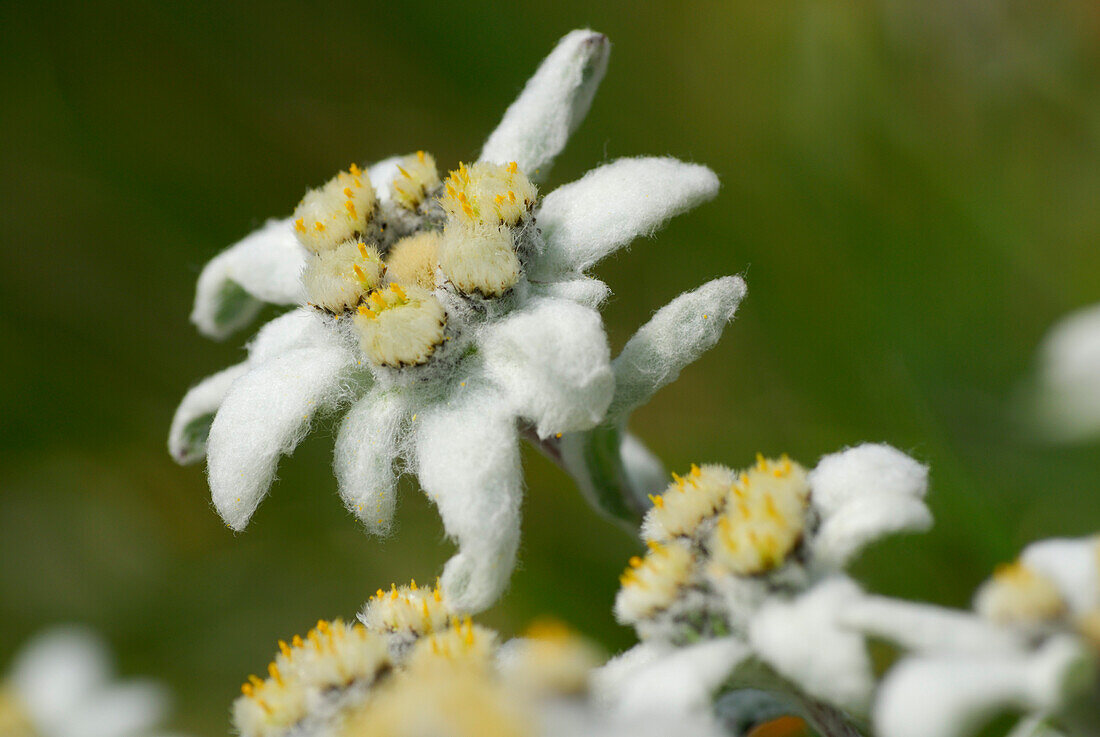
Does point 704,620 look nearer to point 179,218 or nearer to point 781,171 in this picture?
point 781,171

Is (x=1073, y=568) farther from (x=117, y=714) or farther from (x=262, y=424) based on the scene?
(x=117, y=714)

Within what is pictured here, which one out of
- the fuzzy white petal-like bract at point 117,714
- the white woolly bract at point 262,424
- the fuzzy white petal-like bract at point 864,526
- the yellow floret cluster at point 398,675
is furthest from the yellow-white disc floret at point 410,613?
the fuzzy white petal-like bract at point 117,714

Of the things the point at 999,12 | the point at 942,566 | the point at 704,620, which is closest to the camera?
the point at 704,620

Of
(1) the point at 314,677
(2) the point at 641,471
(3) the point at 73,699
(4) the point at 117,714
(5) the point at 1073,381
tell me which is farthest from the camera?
(3) the point at 73,699

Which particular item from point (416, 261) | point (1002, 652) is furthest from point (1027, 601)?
point (416, 261)

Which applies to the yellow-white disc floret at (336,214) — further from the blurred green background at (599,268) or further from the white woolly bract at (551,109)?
the blurred green background at (599,268)

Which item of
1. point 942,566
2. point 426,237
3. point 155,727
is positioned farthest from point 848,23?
point 155,727
